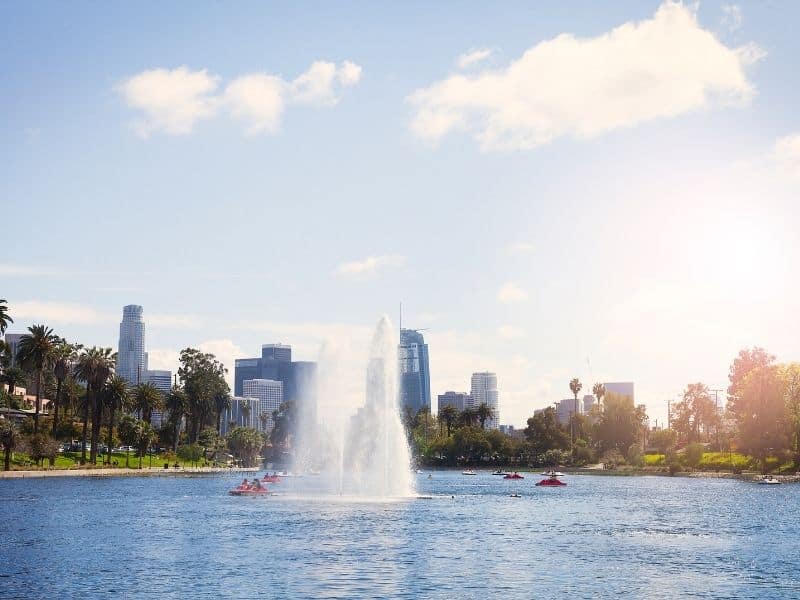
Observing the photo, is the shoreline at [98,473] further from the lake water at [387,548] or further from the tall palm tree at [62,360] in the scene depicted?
the lake water at [387,548]

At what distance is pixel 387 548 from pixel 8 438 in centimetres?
9323

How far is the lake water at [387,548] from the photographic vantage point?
48.8 meters

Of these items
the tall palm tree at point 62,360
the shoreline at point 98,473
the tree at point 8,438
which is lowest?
the shoreline at point 98,473

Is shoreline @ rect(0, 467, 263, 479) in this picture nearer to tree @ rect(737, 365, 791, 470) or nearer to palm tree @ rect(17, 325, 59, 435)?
palm tree @ rect(17, 325, 59, 435)

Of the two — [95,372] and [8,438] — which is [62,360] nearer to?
[95,372]

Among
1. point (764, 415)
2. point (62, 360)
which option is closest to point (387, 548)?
point (62, 360)

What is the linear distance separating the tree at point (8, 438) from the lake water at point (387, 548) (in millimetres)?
24668

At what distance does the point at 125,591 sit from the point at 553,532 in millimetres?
43106

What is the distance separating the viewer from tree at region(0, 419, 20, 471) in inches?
5295

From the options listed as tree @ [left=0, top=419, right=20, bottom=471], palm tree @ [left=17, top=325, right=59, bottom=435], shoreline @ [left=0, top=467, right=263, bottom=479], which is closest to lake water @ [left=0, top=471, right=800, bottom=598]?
tree @ [left=0, top=419, right=20, bottom=471]

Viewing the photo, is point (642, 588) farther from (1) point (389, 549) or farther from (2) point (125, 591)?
(2) point (125, 591)

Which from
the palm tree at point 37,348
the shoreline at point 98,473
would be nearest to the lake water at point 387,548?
the shoreline at point 98,473

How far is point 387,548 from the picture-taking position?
63156mm

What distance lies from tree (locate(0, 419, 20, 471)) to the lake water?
80.9ft
